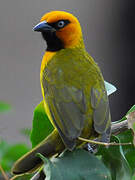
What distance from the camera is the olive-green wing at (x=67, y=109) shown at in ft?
4.70

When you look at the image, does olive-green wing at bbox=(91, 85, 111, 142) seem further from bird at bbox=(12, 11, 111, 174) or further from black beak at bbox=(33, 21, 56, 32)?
black beak at bbox=(33, 21, 56, 32)

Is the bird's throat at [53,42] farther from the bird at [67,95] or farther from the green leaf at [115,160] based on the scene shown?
the green leaf at [115,160]

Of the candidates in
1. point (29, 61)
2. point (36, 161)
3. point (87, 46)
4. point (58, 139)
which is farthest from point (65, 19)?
point (87, 46)

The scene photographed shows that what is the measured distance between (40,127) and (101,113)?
0.23 m

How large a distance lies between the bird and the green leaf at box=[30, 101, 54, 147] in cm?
3

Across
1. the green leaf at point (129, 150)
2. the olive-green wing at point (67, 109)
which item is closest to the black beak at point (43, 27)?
the olive-green wing at point (67, 109)

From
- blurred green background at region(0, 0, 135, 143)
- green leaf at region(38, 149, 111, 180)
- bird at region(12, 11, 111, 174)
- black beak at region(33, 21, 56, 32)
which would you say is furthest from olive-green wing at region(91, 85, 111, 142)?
blurred green background at region(0, 0, 135, 143)

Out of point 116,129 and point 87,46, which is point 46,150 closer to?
point 116,129

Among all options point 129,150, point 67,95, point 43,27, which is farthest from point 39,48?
point 129,150

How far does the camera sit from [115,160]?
134 centimetres

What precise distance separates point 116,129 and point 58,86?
0.33m

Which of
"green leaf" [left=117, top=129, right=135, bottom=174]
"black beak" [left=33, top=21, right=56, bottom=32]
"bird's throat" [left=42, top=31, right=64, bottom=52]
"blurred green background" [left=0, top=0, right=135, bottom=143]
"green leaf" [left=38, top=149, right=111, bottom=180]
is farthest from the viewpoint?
"blurred green background" [left=0, top=0, right=135, bottom=143]

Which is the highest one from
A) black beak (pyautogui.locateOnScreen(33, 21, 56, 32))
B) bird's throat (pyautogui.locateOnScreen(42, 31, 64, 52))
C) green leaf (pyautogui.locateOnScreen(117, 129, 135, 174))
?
black beak (pyautogui.locateOnScreen(33, 21, 56, 32))

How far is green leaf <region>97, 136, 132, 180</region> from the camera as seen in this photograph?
1278 mm
